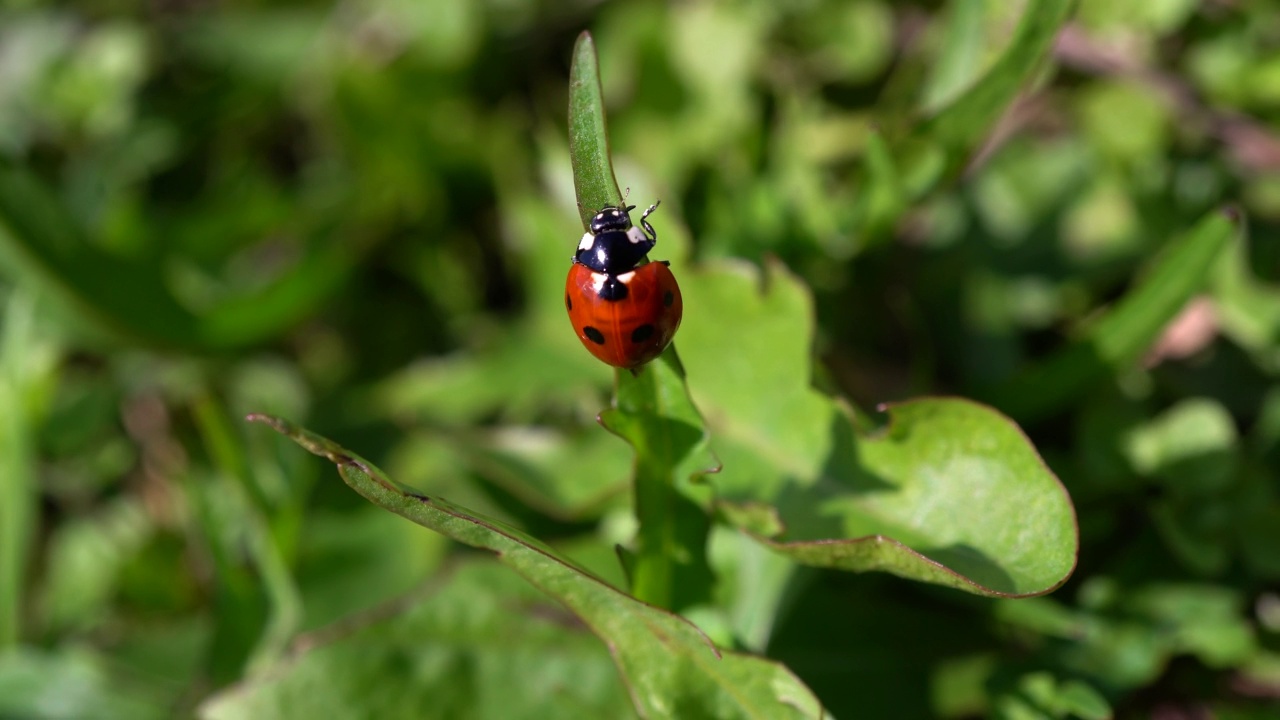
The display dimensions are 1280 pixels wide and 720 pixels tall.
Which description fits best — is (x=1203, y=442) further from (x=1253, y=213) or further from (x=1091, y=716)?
(x=1253, y=213)

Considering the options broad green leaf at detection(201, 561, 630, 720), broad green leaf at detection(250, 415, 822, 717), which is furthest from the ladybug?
broad green leaf at detection(201, 561, 630, 720)

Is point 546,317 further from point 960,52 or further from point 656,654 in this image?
point 656,654

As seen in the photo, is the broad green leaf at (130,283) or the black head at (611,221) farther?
the broad green leaf at (130,283)

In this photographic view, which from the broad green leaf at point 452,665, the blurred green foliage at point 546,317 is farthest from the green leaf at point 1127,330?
the broad green leaf at point 452,665

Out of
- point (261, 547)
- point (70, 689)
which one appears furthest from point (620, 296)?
point (70, 689)

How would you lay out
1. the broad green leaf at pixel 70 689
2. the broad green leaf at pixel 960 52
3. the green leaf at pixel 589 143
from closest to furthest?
the green leaf at pixel 589 143, the broad green leaf at pixel 960 52, the broad green leaf at pixel 70 689

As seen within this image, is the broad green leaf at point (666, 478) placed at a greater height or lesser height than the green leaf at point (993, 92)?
lesser

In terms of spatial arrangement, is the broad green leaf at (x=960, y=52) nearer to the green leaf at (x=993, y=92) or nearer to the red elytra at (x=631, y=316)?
the green leaf at (x=993, y=92)

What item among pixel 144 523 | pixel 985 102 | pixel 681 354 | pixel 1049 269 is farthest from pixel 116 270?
pixel 1049 269
